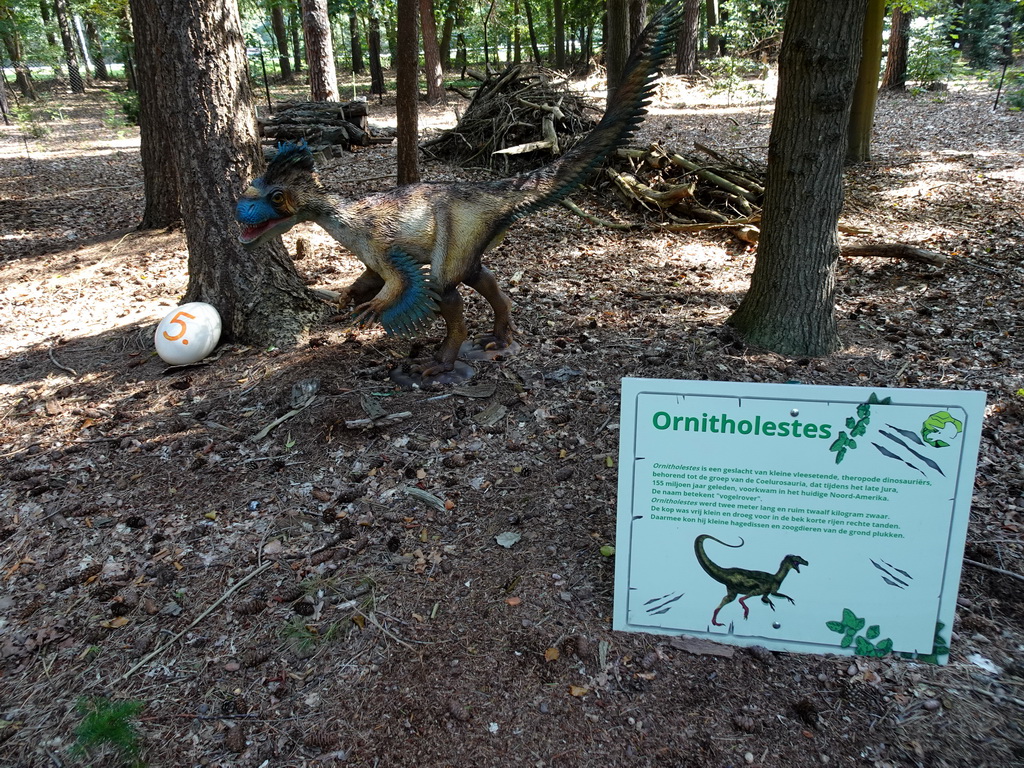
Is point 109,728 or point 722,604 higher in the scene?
point 722,604

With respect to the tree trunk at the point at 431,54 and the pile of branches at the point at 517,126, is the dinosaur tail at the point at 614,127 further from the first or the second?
the tree trunk at the point at 431,54

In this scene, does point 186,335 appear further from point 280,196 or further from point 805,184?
point 805,184

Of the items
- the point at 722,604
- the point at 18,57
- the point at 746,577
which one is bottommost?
the point at 722,604

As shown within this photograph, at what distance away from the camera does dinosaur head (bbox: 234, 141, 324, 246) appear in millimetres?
3457

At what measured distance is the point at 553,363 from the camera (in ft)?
14.8

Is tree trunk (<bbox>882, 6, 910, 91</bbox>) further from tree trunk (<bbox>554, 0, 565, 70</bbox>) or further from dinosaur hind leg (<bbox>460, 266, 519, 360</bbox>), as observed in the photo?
dinosaur hind leg (<bbox>460, 266, 519, 360</bbox>)

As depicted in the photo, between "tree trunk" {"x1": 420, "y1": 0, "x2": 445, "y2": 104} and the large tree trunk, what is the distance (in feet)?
37.7

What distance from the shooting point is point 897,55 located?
15.9m

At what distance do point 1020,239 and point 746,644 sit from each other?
5.91 meters

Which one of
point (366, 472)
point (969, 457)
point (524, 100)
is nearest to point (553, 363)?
point (366, 472)

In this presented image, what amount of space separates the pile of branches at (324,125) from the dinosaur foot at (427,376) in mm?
8047

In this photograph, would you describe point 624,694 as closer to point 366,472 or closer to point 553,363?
point 366,472

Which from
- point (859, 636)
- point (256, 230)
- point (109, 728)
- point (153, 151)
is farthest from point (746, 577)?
point (153, 151)

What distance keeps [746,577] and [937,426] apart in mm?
787
